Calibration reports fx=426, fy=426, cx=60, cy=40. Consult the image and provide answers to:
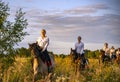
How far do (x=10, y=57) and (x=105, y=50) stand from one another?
34.8ft

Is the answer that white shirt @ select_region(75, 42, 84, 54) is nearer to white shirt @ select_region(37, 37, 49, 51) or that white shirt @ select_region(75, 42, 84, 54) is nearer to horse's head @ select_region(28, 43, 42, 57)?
white shirt @ select_region(37, 37, 49, 51)

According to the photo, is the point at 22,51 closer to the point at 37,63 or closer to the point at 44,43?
the point at 37,63

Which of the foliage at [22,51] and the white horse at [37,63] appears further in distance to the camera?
the foliage at [22,51]

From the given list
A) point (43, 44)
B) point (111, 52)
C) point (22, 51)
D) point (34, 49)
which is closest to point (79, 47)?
point (22, 51)

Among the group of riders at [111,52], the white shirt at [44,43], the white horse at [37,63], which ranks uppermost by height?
the white shirt at [44,43]

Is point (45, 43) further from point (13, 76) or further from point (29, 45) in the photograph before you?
point (13, 76)

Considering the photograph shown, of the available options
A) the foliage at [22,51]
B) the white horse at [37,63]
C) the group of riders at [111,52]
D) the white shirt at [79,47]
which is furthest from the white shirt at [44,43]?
the group of riders at [111,52]

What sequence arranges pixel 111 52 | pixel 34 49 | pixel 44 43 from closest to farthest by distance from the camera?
pixel 34 49, pixel 44 43, pixel 111 52

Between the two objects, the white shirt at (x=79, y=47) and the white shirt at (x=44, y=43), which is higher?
the white shirt at (x=44, y=43)

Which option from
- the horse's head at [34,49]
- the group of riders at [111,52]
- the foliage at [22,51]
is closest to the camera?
the horse's head at [34,49]

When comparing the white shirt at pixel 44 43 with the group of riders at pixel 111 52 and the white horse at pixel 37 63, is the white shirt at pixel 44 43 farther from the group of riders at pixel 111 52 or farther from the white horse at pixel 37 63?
the group of riders at pixel 111 52

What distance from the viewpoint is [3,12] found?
1812cm

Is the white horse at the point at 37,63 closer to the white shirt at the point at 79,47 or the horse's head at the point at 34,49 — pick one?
the horse's head at the point at 34,49

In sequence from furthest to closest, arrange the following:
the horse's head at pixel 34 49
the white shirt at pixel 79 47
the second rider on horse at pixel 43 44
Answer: the white shirt at pixel 79 47, the second rider on horse at pixel 43 44, the horse's head at pixel 34 49
